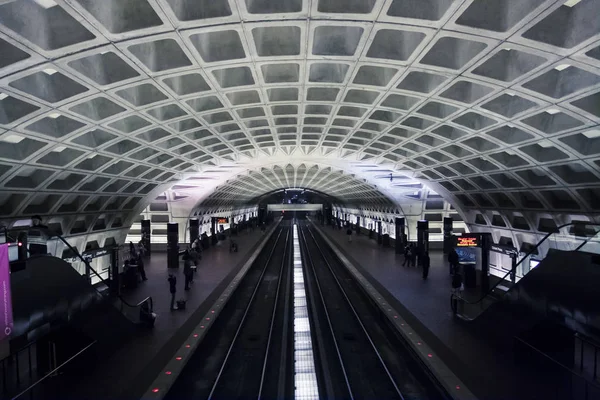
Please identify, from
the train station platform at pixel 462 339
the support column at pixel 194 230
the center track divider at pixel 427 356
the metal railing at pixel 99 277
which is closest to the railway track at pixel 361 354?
the center track divider at pixel 427 356

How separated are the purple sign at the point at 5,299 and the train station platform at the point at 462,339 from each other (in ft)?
31.1

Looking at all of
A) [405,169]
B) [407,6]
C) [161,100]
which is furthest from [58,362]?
[405,169]

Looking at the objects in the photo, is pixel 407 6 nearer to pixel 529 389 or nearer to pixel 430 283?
pixel 529 389

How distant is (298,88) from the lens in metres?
10.8

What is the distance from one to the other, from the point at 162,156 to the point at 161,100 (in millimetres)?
8549

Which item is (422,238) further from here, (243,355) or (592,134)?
(243,355)

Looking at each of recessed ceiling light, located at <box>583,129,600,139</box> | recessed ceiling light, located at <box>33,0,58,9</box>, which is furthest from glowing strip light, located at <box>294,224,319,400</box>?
recessed ceiling light, located at <box>583,129,600,139</box>

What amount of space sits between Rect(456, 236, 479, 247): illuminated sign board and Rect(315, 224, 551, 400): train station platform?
2282mm

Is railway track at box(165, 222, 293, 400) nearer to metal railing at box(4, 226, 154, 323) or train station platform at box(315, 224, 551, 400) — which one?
metal railing at box(4, 226, 154, 323)

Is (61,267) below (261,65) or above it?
below

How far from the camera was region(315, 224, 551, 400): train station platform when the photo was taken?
836 centimetres

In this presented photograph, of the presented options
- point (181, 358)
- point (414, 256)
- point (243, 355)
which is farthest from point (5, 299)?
point (414, 256)

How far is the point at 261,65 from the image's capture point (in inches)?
355

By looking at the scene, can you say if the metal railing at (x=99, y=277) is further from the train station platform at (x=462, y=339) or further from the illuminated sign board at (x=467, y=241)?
the illuminated sign board at (x=467, y=241)
